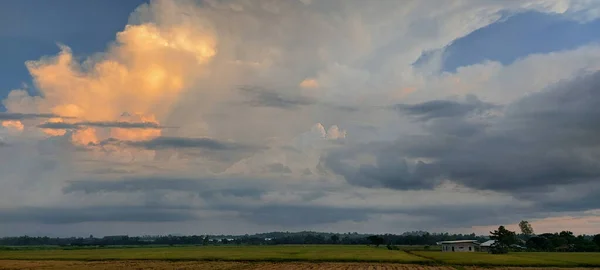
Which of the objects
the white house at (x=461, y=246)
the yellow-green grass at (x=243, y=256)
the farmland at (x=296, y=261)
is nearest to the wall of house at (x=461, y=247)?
the white house at (x=461, y=246)

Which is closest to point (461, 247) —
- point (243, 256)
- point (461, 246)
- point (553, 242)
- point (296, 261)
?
point (461, 246)

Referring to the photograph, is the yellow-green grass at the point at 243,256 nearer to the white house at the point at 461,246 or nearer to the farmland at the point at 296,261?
the farmland at the point at 296,261

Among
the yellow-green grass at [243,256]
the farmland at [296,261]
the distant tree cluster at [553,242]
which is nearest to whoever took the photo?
the farmland at [296,261]

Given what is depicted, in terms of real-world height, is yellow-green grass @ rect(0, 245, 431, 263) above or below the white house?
below

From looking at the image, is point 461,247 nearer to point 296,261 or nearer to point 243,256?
point 243,256

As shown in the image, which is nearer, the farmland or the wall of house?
the farmland

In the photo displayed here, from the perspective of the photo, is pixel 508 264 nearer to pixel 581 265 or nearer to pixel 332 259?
pixel 581 265

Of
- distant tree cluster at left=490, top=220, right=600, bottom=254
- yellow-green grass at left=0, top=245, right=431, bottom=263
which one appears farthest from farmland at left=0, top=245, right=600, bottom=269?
distant tree cluster at left=490, top=220, right=600, bottom=254

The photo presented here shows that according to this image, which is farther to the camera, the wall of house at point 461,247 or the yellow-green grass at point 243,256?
the wall of house at point 461,247

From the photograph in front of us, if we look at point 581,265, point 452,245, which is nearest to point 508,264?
point 581,265

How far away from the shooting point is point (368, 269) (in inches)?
2849

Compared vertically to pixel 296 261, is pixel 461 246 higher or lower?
higher

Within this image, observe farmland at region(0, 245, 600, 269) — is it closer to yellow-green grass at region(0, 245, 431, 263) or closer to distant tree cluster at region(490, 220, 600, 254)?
yellow-green grass at region(0, 245, 431, 263)

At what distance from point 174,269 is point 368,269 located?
87.3 feet
